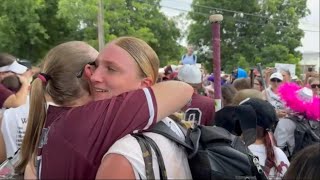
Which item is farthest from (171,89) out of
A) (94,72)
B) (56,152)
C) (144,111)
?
(56,152)

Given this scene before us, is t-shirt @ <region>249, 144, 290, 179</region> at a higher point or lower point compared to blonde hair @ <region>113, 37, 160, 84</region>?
lower

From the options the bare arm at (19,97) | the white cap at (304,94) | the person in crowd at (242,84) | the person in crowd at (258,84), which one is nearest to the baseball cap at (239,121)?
the white cap at (304,94)

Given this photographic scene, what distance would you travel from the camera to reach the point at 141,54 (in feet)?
5.52

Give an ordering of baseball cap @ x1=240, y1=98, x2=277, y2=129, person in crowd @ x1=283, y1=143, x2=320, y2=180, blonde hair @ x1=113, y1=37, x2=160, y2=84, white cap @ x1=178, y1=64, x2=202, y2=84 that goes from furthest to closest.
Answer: white cap @ x1=178, y1=64, x2=202, y2=84, baseball cap @ x1=240, y1=98, x2=277, y2=129, blonde hair @ x1=113, y1=37, x2=160, y2=84, person in crowd @ x1=283, y1=143, x2=320, y2=180

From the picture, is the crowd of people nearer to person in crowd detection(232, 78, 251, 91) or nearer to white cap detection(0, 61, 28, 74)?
white cap detection(0, 61, 28, 74)

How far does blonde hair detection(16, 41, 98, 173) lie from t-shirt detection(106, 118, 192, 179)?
70 centimetres

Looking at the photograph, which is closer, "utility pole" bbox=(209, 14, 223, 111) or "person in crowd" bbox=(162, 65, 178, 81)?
"utility pole" bbox=(209, 14, 223, 111)

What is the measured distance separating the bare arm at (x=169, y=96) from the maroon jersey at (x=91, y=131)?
0.03 m

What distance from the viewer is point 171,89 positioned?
1.65 meters

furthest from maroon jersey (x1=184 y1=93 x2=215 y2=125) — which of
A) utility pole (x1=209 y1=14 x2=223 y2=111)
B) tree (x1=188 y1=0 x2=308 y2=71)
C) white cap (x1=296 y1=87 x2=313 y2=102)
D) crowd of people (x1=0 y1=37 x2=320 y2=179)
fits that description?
tree (x1=188 y1=0 x2=308 y2=71)

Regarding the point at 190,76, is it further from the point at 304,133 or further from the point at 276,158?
the point at 276,158

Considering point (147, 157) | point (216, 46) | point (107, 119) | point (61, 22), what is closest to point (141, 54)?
point (107, 119)

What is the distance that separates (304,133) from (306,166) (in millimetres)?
2737

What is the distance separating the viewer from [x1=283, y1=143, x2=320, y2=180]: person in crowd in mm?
1507
